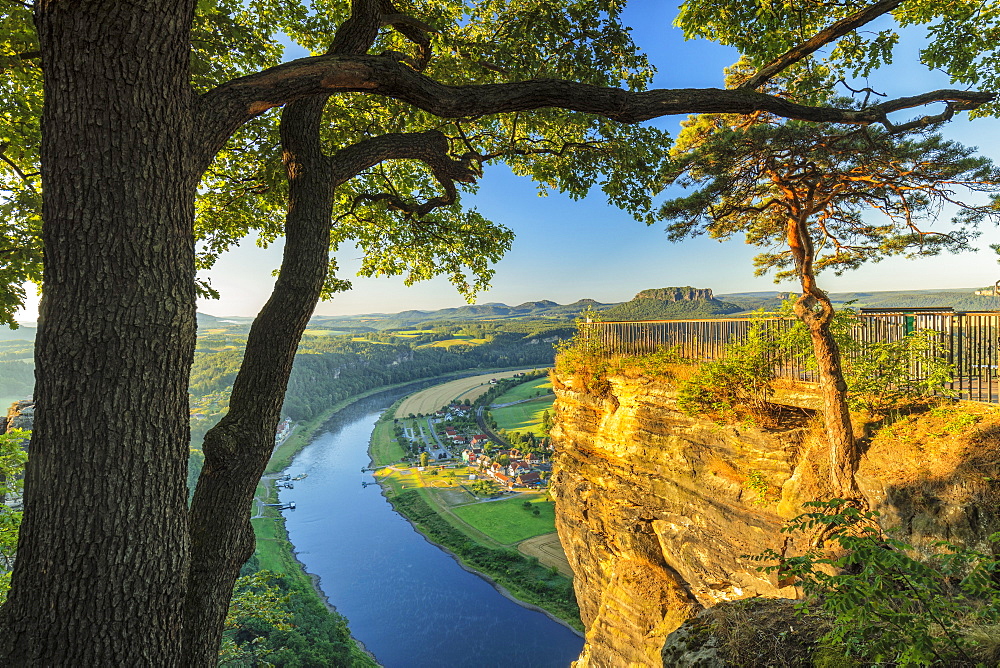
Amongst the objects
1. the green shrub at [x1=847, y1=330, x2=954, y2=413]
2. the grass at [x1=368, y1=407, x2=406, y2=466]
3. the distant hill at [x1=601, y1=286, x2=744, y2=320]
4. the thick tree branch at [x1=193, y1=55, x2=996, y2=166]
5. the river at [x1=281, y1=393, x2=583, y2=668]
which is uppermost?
the thick tree branch at [x1=193, y1=55, x2=996, y2=166]

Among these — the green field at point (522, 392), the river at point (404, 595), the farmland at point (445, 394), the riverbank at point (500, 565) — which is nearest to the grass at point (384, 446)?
the farmland at point (445, 394)

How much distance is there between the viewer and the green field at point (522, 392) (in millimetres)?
66000

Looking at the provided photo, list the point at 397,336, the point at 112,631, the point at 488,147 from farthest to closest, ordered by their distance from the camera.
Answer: the point at 397,336 < the point at 488,147 < the point at 112,631

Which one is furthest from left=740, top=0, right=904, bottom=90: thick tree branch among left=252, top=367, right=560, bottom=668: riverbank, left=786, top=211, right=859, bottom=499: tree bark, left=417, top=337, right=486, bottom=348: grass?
left=417, top=337, right=486, bottom=348: grass

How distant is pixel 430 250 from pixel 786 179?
4995 mm

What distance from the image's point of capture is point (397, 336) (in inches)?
4117

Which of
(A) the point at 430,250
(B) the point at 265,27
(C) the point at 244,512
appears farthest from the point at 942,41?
(C) the point at 244,512

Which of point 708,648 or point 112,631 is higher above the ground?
point 112,631

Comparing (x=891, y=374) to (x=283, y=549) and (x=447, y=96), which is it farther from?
(x=283, y=549)

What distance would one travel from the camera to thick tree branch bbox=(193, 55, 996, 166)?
6.97ft

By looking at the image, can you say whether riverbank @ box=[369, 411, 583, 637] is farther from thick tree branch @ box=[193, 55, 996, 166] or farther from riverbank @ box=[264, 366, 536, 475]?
thick tree branch @ box=[193, 55, 996, 166]

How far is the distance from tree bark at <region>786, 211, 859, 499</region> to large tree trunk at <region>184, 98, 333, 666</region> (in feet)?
19.5

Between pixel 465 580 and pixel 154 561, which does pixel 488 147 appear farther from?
pixel 465 580

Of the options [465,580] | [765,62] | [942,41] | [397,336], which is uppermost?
[942,41]
